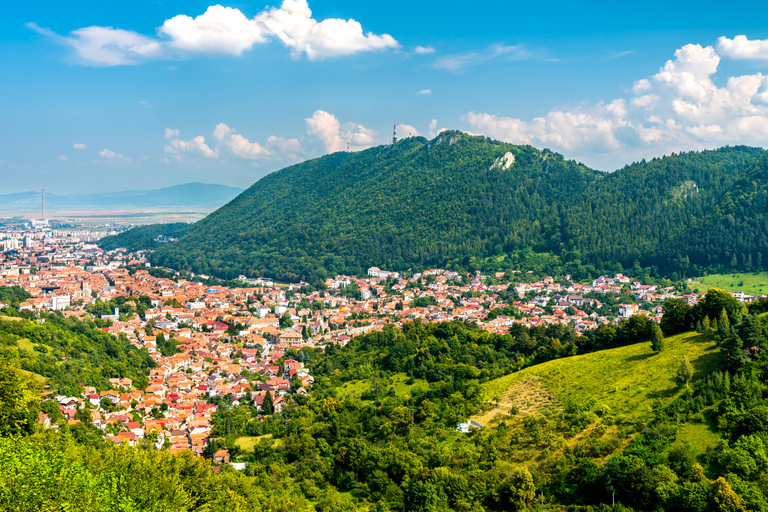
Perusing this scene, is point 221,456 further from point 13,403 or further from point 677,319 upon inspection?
point 677,319

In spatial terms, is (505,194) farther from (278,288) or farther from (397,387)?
(397,387)

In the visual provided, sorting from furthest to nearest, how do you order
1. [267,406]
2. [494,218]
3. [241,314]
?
1. [494,218]
2. [241,314]
3. [267,406]

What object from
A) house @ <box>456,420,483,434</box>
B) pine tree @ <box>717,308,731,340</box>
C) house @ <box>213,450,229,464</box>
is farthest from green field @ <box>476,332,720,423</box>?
house @ <box>213,450,229,464</box>

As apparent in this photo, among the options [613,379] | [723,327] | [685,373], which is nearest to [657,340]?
[613,379]

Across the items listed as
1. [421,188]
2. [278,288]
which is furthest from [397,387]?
[421,188]

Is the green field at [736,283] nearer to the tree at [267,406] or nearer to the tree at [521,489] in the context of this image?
the tree at [267,406]

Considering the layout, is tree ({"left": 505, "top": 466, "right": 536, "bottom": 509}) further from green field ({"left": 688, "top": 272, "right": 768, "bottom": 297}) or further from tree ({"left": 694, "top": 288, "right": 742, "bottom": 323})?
green field ({"left": 688, "top": 272, "right": 768, "bottom": 297})
